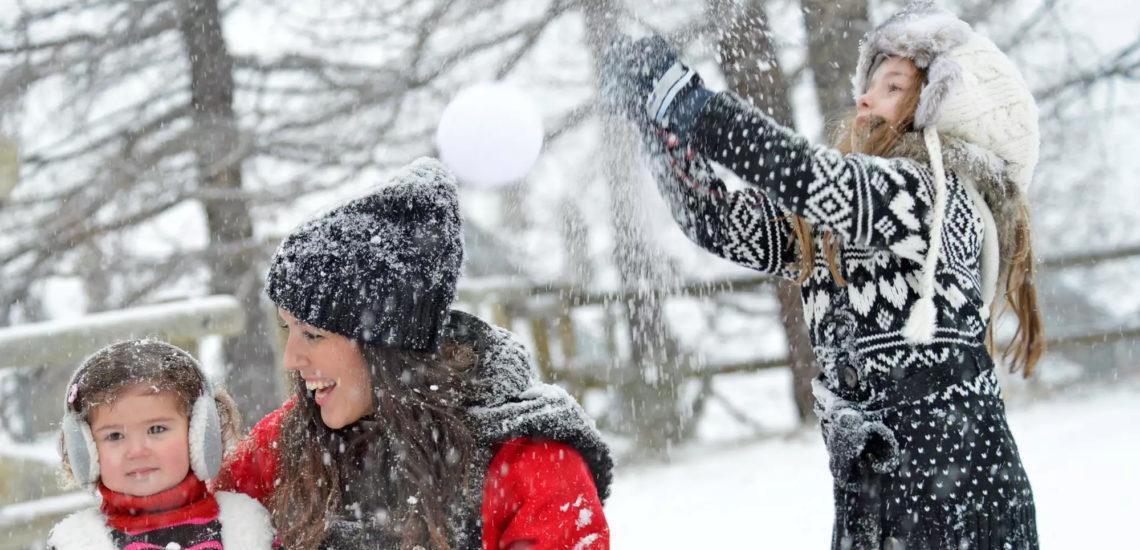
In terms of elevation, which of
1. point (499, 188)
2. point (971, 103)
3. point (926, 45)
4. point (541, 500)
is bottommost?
point (541, 500)

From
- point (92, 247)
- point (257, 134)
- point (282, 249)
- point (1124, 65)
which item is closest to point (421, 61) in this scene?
point (257, 134)

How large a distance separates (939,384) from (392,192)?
102 cm

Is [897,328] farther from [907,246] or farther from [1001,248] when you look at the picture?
[1001,248]

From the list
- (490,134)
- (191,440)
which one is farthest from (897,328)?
(490,134)

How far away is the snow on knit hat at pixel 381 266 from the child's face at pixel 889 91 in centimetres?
86

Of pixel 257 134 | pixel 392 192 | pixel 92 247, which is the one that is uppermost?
pixel 257 134

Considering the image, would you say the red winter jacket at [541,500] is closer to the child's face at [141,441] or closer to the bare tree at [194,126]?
the child's face at [141,441]

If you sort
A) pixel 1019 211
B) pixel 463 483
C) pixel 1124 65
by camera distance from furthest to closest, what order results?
pixel 1124 65
pixel 1019 211
pixel 463 483

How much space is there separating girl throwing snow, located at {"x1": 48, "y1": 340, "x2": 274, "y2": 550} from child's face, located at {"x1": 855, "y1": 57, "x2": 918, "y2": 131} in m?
1.38

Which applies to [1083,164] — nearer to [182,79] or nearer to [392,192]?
[182,79]

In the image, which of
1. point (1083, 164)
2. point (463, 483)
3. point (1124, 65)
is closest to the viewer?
point (463, 483)

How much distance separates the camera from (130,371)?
5.85 ft

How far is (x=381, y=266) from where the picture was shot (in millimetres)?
1680

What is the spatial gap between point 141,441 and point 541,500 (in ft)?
2.38
